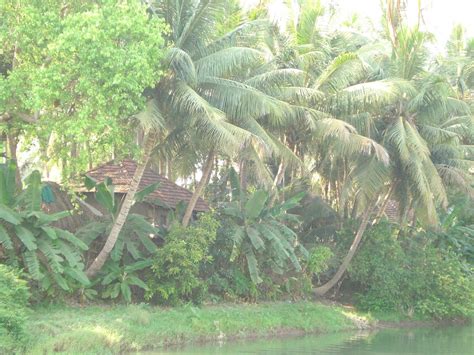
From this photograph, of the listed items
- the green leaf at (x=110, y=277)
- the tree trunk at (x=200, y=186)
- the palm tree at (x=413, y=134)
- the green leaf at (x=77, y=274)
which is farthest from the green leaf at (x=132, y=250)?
the palm tree at (x=413, y=134)

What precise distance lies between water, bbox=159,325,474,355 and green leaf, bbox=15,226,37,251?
12.5 feet

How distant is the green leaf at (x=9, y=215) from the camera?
50.7ft

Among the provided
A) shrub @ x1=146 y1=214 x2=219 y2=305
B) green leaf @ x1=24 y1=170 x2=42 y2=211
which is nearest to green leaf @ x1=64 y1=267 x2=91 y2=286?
green leaf @ x1=24 y1=170 x2=42 y2=211

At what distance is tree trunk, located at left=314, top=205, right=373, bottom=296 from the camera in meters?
23.6

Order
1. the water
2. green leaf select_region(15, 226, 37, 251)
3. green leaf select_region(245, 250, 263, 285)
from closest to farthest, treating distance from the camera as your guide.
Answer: green leaf select_region(15, 226, 37, 251)
the water
green leaf select_region(245, 250, 263, 285)

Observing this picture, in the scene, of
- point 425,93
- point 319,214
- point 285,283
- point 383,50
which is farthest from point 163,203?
point 383,50

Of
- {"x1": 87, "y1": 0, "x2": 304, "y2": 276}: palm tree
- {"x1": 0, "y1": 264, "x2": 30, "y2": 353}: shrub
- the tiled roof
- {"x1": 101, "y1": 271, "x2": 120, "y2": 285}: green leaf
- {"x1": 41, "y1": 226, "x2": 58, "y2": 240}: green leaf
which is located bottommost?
{"x1": 0, "y1": 264, "x2": 30, "y2": 353}: shrub

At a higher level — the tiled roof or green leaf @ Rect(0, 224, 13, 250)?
the tiled roof

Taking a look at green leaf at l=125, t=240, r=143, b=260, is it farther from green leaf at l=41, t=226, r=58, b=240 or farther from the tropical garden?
green leaf at l=41, t=226, r=58, b=240

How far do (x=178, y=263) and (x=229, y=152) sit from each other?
3.30 meters

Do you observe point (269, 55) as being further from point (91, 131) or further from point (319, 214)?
point (91, 131)

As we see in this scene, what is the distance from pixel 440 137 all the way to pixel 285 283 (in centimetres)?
691

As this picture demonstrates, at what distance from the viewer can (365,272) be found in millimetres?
23734

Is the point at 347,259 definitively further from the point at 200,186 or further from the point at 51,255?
the point at 51,255
